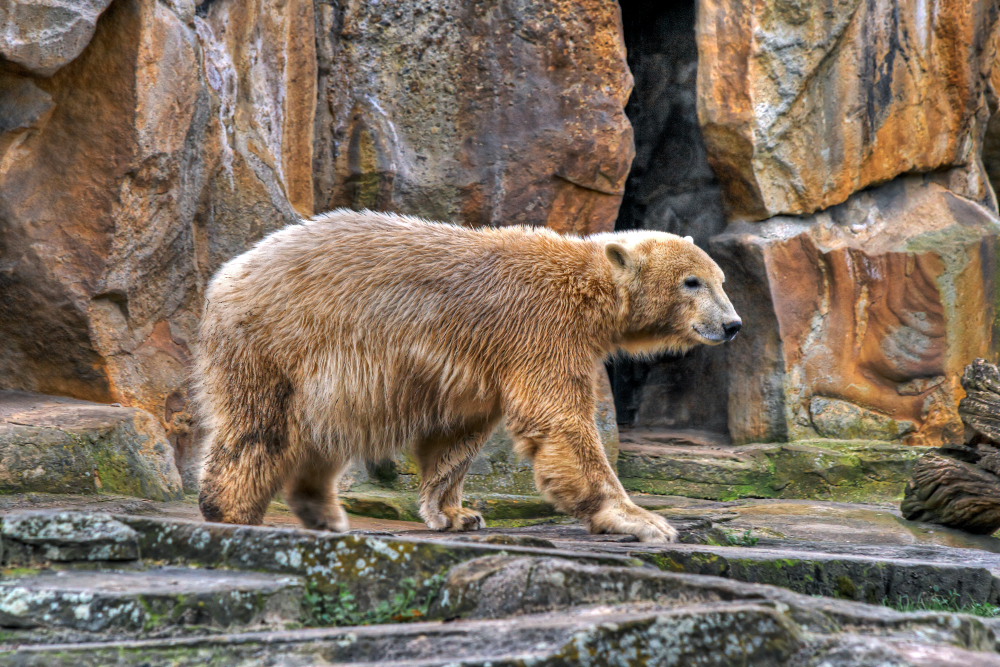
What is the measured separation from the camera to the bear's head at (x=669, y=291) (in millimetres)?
5891

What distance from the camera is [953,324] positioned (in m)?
9.66

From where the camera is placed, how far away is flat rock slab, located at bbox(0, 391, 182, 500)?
568cm

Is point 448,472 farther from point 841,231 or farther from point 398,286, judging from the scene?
point 841,231

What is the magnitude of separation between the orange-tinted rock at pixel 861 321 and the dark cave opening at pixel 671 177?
1.98 ft

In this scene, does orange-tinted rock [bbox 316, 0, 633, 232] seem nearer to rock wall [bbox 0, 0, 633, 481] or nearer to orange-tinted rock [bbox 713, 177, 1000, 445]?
rock wall [bbox 0, 0, 633, 481]

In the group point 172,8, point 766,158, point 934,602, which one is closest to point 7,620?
point 934,602

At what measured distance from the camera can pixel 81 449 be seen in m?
5.96

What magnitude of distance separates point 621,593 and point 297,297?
2651 mm

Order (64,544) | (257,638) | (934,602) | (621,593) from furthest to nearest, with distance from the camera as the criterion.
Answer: (934,602) < (64,544) < (621,593) < (257,638)

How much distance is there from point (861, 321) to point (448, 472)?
5.37m

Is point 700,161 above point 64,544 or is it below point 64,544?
above

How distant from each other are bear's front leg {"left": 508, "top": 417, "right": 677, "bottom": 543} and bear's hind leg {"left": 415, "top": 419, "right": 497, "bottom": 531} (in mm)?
682

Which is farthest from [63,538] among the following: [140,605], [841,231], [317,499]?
[841,231]

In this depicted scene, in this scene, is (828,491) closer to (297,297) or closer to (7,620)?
(297,297)
